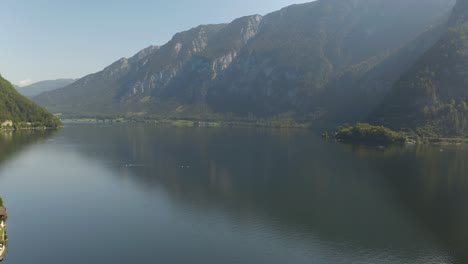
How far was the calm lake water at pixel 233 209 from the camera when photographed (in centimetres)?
5938

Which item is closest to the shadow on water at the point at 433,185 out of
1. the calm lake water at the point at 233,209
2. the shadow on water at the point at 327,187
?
the shadow on water at the point at 327,187

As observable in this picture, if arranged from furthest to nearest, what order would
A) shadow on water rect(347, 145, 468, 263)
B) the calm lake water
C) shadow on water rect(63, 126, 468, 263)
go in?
shadow on water rect(63, 126, 468, 263)
shadow on water rect(347, 145, 468, 263)
the calm lake water

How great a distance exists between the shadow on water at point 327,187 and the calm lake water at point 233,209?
345mm

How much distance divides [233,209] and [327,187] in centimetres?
3253

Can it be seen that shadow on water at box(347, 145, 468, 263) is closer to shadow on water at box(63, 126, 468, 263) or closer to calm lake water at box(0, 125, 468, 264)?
shadow on water at box(63, 126, 468, 263)

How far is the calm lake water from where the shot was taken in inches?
2338

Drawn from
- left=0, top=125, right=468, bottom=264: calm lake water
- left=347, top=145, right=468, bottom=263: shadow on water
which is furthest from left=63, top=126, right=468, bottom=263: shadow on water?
left=0, top=125, right=468, bottom=264: calm lake water

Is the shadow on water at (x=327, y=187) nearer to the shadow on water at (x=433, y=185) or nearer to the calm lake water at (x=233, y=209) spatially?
the shadow on water at (x=433, y=185)

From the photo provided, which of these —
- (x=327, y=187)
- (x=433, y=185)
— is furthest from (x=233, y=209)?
(x=433, y=185)

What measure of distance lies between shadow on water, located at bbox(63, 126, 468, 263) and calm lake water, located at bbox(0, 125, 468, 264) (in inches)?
13.6

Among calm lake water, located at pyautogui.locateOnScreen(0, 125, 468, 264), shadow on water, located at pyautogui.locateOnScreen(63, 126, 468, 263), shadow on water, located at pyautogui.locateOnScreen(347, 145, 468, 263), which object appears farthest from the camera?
shadow on water, located at pyautogui.locateOnScreen(63, 126, 468, 263)

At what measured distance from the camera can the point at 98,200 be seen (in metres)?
88.4

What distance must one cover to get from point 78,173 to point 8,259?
66.7m

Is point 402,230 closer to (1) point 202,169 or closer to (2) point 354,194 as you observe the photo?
(2) point 354,194
